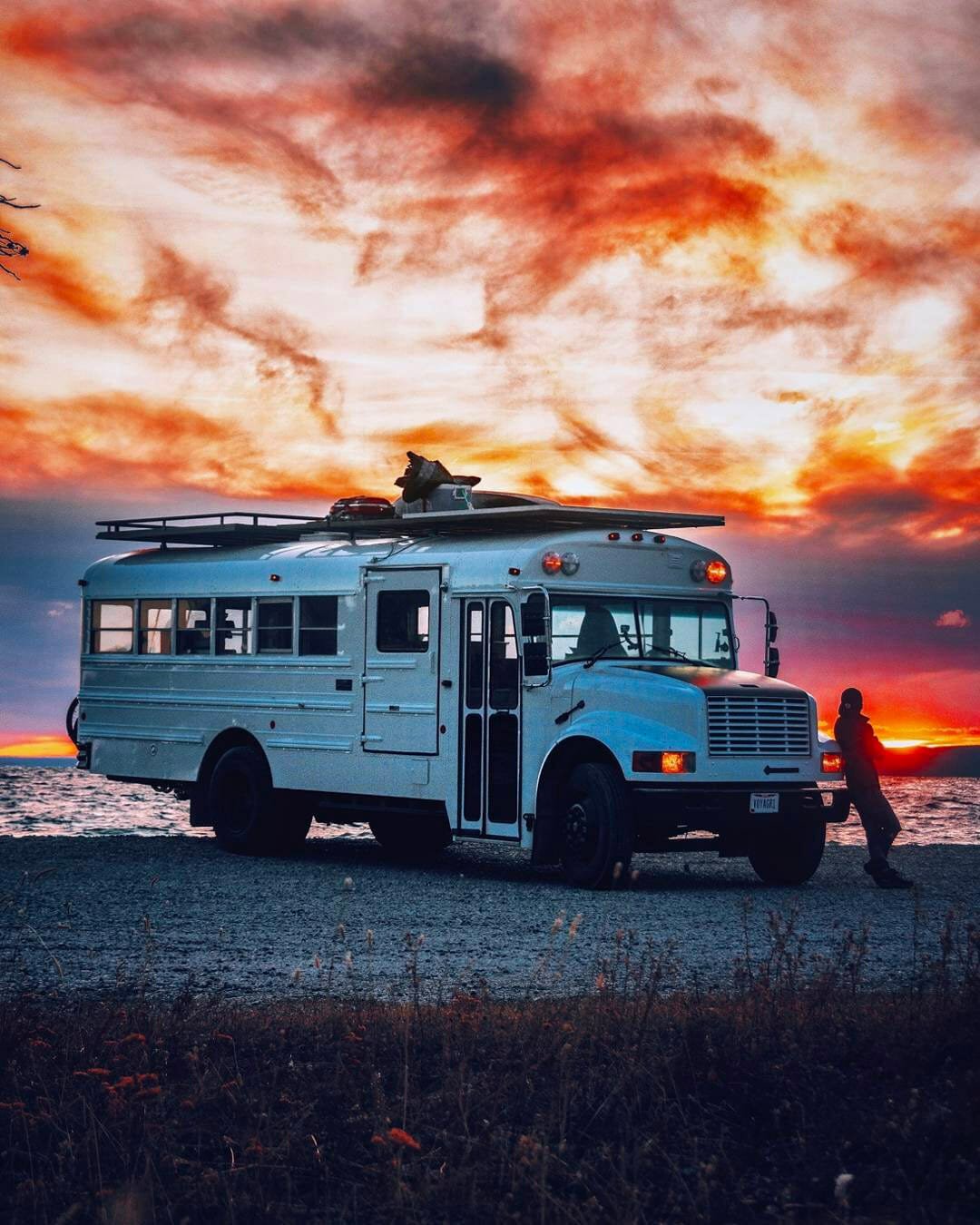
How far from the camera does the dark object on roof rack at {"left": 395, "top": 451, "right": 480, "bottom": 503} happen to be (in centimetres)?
1798

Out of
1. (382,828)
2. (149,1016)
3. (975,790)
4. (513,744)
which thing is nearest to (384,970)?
(149,1016)

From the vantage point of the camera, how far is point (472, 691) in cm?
1572

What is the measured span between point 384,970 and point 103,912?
3.71 m

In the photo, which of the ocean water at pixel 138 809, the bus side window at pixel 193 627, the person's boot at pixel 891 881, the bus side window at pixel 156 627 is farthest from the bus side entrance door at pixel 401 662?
the ocean water at pixel 138 809

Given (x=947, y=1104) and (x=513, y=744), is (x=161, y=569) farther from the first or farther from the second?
(x=947, y=1104)

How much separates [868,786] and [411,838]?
544 centimetres

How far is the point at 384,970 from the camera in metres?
10.1

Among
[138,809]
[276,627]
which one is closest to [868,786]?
[276,627]

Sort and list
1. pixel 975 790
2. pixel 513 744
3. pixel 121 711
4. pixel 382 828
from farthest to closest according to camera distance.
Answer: pixel 975 790 → pixel 121 711 → pixel 382 828 → pixel 513 744

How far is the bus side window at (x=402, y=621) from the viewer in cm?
1634

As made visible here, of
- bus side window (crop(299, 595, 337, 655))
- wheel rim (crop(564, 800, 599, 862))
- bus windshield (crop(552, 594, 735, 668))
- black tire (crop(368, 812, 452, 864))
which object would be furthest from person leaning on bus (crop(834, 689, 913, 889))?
bus side window (crop(299, 595, 337, 655))

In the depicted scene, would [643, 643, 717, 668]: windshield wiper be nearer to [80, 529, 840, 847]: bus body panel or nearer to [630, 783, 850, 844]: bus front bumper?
[80, 529, 840, 847]: bus body panel

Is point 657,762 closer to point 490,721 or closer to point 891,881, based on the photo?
point 490,721

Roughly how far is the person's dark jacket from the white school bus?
0.60ft
